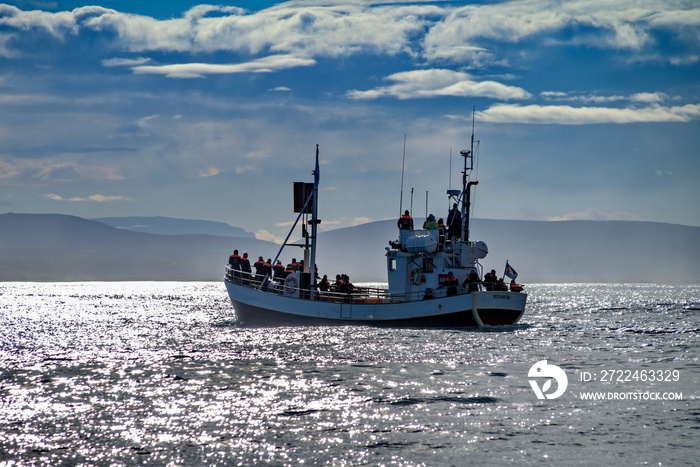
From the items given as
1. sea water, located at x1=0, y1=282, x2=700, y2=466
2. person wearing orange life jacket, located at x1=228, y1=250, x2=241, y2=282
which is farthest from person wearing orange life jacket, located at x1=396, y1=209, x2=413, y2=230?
sea water, located at x1=0, y1=282, x2=700, y2=466

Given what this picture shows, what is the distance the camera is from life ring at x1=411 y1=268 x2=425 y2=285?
45906 mm

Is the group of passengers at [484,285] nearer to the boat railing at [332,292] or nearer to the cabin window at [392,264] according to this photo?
the boat railing at [332,292]

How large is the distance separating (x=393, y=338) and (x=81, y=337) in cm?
1808

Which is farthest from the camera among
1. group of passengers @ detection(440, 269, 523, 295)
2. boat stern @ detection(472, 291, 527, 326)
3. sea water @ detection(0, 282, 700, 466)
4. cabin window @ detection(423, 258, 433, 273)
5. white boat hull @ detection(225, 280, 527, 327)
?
cabin window @ detection(423, 258, 433, 273)

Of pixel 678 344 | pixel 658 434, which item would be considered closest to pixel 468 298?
pixel 678 344

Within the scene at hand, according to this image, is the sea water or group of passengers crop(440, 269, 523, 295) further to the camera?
group of passengers crop(440, 269, 523, 295)

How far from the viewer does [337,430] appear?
56.9ft

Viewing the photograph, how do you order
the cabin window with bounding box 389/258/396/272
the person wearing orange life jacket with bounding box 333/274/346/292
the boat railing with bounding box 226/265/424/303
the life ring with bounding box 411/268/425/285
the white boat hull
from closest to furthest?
the white boat hull → the boat railing with bounding box 226/265/424/303 → the person wearing orange life jacket with bounding box 333/274/346/292 → the life ring with bounding box 411/268/425/285 → the cabin window with bounding box 389/258/396/272

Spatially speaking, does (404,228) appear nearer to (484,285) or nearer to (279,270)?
(484,285)

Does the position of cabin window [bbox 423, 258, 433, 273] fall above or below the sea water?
above

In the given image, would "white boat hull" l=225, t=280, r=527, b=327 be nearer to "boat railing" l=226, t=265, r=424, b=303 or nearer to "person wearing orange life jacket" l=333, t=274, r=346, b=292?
"boat railing" l=226, t=265, r=424, b=303

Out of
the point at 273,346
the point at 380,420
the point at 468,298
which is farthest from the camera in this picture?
the point at 468,298

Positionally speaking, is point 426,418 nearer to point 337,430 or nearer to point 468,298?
point 337,430

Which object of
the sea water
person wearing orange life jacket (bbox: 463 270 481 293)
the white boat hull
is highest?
person wearing orange life jacket (bbox: 463 270 481 293)
